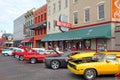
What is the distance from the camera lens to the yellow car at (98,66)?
462 inches

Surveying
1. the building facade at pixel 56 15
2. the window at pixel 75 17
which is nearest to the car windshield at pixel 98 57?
the window at pixel 75 17

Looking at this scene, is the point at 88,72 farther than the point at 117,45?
No

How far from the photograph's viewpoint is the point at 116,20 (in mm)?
22641

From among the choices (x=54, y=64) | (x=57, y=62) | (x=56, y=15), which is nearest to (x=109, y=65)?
(x=57, y=62)

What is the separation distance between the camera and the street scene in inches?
484

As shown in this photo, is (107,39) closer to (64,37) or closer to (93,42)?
(93,42)

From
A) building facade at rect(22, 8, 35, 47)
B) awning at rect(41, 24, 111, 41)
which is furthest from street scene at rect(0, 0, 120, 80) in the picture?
building facade at rect(22, 8, 35, 47)

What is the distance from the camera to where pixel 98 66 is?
1190 cm

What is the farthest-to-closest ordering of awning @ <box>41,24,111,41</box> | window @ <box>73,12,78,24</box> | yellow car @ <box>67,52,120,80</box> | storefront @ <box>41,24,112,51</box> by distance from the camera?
window @ <box>73,12,78,24</box> < storefront @ <box>41,24,112,51</box> < awning @ <box>41,24,111,41</box> < yellow car @ <box>67,52,120,80</box>

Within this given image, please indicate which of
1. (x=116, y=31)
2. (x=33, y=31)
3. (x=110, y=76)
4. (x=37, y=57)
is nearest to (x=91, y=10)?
(x=116, y=31)

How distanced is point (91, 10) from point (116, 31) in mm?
5333

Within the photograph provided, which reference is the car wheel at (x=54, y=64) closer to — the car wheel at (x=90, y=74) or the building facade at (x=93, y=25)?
the car wheel at (x=90, y=74)

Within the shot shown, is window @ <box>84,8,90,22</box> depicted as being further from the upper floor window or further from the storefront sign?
the storefront sign

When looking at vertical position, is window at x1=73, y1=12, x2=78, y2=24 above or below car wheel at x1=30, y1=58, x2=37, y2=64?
above
